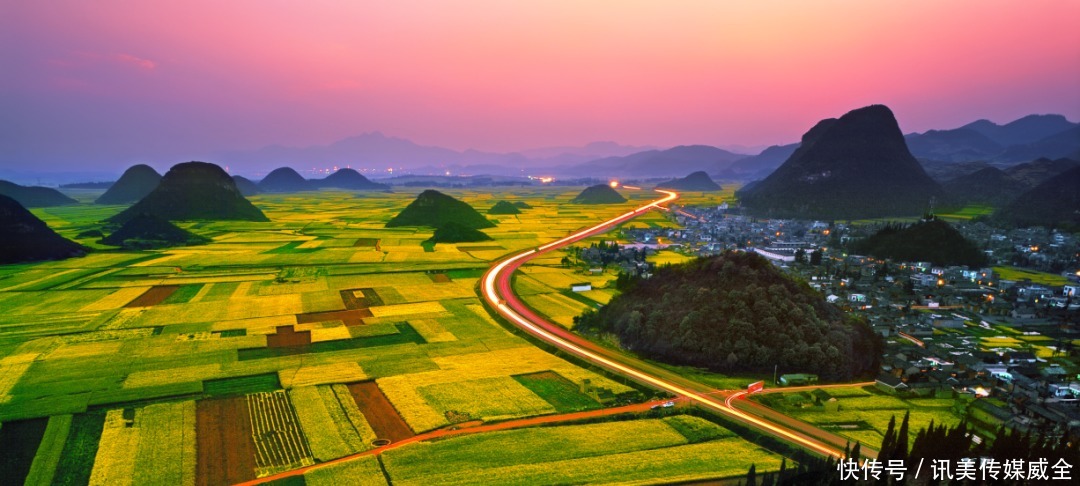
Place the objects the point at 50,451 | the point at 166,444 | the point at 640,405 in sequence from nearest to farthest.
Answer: the point at 50,451, the point at 166,444, the point at 640,405

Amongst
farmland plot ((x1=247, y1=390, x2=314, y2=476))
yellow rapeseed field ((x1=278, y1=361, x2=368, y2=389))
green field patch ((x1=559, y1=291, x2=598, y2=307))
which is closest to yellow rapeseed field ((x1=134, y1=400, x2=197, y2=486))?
farmland plot ((x1=247, y1=390, x2=314, y2=476))

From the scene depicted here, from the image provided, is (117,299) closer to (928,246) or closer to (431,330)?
(431,330)

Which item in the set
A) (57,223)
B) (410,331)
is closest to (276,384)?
(410,331)

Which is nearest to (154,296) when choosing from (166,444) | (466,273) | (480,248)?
(466,273)

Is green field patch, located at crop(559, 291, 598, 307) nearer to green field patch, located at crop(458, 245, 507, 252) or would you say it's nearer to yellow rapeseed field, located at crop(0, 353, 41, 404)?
green field patch, located at crop(458, 245, 507, 252)

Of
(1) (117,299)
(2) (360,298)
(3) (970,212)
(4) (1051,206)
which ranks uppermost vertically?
(4) (1051,206)

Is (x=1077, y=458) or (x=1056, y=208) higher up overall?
(x=1056, y=208)

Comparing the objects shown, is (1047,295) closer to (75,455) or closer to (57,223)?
(75,455)

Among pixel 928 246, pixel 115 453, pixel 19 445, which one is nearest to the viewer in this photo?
pixel 115 453

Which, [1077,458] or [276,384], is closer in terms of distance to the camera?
[1077,458]
